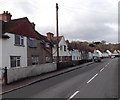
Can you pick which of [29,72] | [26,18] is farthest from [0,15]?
[29,72]

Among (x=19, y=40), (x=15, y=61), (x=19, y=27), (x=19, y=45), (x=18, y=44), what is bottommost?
(x=15, y=61)

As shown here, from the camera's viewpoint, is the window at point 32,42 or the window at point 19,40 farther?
the window at point 32,42

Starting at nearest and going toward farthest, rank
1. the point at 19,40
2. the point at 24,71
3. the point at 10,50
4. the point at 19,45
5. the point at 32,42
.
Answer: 1. the point at 24,71
2. the point at 10,50
3. the point at 19,45
4. the point at 19,40
5. the point at 32,42

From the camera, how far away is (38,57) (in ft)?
106

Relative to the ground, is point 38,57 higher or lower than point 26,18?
lower

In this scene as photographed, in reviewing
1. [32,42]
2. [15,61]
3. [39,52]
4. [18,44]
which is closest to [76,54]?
[39,52]

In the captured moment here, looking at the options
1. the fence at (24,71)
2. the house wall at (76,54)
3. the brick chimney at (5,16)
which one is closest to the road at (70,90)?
the fence at (24,71)

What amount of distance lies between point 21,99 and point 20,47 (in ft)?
53.8

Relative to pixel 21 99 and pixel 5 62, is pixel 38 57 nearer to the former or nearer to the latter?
pixel 5 62

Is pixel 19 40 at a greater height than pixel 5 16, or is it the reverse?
pixel 5 16

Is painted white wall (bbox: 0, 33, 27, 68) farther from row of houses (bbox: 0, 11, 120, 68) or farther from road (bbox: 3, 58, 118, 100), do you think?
road (bbox: 3, 58, 118, 100)

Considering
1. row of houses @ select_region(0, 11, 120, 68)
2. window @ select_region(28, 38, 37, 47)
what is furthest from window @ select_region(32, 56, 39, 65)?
window @ select_region(28, 38, 37, 47)

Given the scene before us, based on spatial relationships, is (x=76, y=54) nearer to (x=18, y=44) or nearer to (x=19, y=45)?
(x=19, y=45)

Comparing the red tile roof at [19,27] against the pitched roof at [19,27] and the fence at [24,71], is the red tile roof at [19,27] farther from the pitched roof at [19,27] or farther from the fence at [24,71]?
the fence at [24,71]
